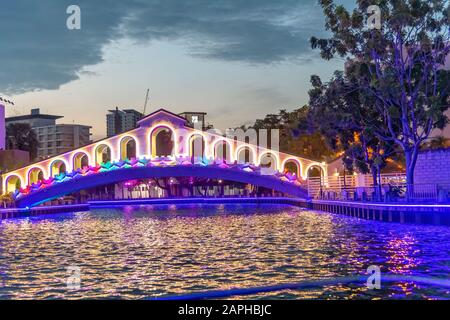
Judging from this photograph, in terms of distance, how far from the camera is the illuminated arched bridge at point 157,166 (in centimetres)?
7100

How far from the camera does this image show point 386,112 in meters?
43.1

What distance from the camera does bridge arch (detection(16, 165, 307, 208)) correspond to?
70812 mm

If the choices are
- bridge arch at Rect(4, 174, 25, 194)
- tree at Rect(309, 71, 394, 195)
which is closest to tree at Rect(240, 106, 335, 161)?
tree at Rect(309, 71, 394, 195)

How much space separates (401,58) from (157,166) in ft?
119

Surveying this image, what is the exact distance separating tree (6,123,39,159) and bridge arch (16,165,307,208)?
4646 cm

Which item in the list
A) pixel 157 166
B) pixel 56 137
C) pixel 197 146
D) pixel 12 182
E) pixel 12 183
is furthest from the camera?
pixel 56 137

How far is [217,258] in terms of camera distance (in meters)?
24.9

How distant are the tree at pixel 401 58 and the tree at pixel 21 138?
8330 centimetres

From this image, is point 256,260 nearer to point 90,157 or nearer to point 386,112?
point 386,112

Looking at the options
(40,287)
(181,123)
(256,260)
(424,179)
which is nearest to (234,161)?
(181,123)

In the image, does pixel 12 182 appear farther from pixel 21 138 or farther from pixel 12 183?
pixel 21 138

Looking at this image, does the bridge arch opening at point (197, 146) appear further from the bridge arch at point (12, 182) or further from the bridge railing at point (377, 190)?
the bridge arch at point (12, 182)

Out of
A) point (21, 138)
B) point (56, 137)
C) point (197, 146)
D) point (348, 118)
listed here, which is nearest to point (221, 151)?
point (197, 146)

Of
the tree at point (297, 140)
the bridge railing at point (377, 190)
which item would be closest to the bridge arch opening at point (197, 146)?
the tree at point (297, 140)
